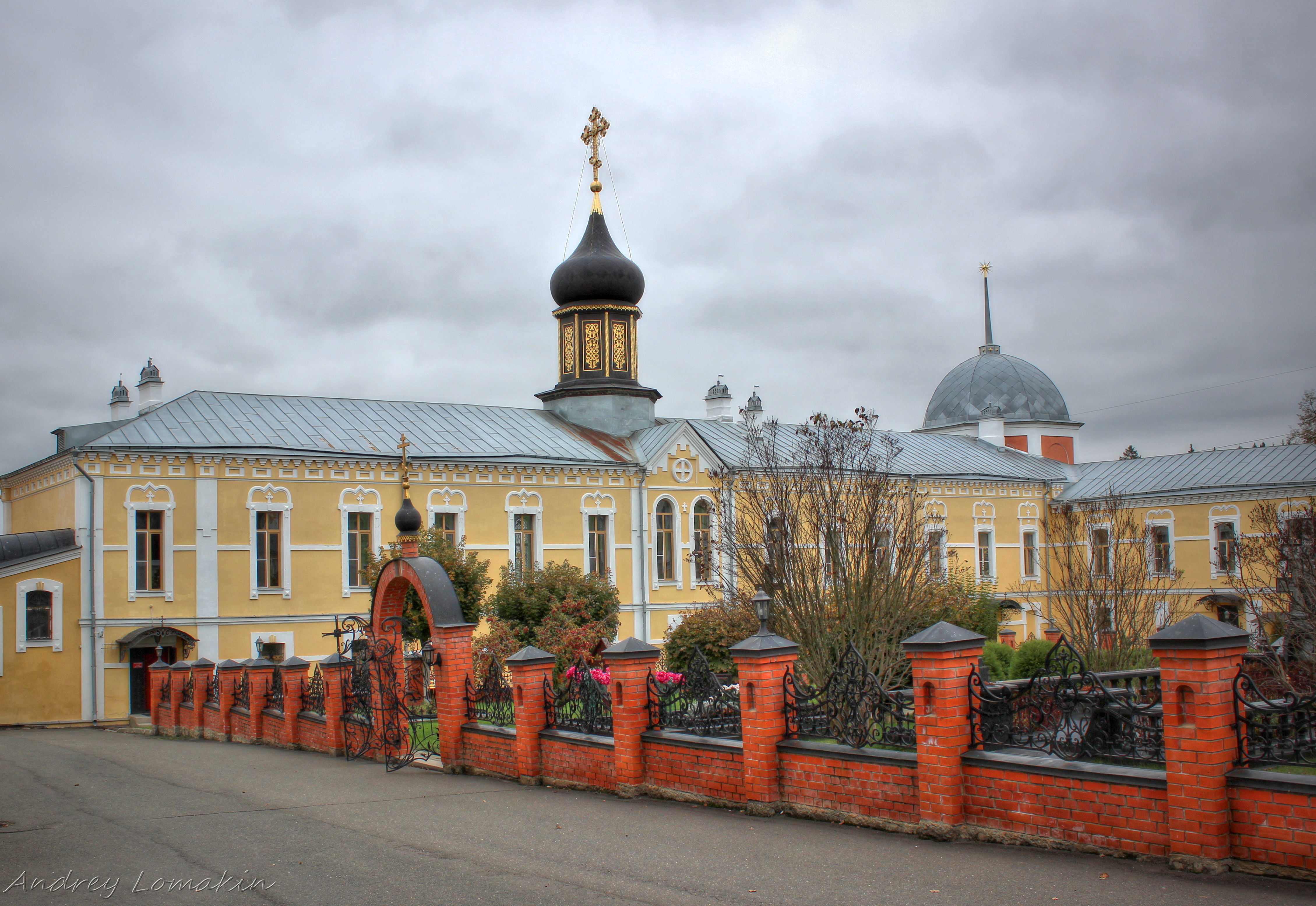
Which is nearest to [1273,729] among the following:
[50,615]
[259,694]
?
[259,694]

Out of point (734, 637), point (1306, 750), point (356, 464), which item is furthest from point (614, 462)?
point (1306, 750)

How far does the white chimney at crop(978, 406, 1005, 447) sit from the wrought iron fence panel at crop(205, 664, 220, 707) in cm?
3057

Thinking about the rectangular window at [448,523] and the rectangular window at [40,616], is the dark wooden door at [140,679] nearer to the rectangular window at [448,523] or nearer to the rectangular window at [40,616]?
the rectangular window at [40,616]

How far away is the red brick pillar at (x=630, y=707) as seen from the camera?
10.8 metres

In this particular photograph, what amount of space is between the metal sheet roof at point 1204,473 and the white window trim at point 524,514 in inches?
673

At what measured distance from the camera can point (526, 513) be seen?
29.2 metres

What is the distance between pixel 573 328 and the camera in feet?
108

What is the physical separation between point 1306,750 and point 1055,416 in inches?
1510

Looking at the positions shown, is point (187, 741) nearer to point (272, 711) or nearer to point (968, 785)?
point (272, 711)

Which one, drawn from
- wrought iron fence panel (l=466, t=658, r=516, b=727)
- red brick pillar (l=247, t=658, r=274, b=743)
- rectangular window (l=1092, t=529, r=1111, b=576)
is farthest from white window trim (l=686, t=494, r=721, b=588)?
wrought iron fence panel (l=466, t=658, r=516, b=727)

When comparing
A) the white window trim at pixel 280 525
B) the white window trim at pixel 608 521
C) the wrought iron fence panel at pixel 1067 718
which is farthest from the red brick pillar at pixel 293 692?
the white window trim at pixel 608 521

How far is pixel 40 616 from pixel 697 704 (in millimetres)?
18232

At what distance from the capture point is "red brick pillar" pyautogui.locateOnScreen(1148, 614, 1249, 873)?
6797mm

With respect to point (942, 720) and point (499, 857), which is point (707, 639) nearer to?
point (499, 857)
